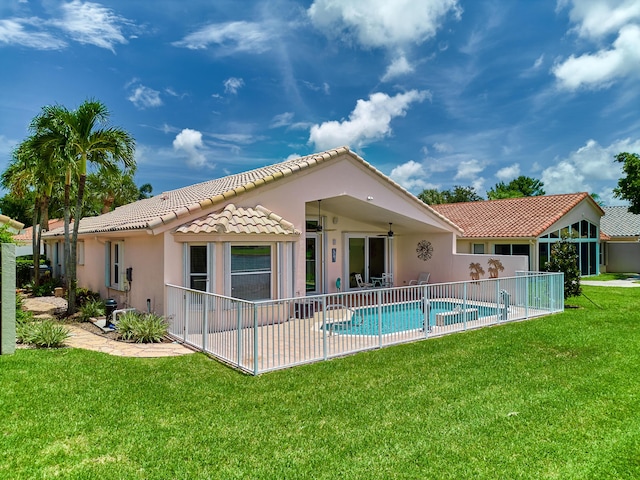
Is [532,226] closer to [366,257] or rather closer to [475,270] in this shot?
[475,270]

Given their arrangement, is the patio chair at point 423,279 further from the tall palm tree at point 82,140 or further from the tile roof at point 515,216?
the tall palm tree at point 82,140

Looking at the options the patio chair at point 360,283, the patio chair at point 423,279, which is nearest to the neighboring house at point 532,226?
the patio chair at point 423,279

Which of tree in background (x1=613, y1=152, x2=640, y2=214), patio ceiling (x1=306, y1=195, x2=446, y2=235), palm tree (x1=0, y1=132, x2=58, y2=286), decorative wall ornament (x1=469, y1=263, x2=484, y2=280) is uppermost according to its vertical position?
tree in background (x1=613, y1=152, x2=640, y2=214)

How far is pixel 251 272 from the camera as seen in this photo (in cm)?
1238

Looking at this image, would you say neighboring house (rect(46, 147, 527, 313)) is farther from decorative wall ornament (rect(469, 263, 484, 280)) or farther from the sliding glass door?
decorative wall ornament (rect(469, 263, 484, 280))

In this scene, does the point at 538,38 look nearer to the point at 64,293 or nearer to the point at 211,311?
the point at 211,311

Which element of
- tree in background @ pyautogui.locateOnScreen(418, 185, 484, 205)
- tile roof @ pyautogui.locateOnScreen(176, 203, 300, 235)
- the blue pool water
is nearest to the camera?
the blue pool water

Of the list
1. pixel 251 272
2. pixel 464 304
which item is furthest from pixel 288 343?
pixel 464 304

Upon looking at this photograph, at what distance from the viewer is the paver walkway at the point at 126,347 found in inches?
373

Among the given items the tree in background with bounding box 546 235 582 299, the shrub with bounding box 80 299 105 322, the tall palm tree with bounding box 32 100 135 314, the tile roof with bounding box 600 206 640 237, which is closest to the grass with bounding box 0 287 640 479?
the shrub with bounding box 80 299 105 322

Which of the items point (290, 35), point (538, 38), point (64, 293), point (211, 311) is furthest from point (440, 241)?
point (64, 293)

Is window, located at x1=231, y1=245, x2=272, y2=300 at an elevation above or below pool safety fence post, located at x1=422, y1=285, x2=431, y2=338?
above

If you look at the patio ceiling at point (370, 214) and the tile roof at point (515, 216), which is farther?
the tile roof at point (515, 216)

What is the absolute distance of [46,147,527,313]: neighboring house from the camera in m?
11.7
